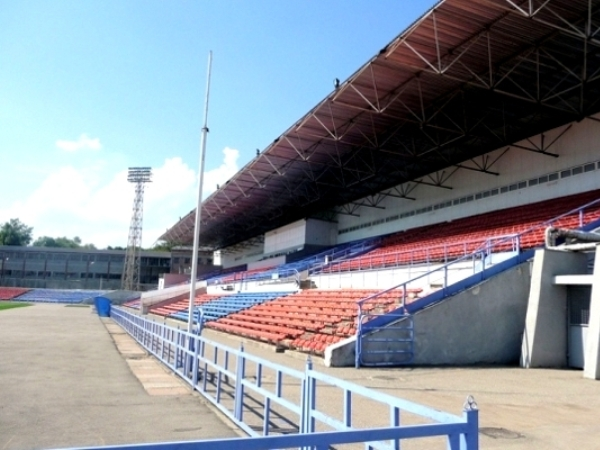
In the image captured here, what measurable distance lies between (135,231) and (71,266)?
20.4m

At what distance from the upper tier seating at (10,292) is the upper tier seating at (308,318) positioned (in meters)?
58.8

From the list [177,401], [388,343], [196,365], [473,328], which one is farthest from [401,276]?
[177,401]

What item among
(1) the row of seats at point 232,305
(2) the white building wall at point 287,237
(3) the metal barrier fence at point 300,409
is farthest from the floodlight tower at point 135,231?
(3) the metal barrier fence at point 300,409

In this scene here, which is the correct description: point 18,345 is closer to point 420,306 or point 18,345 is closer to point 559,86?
point 420,306

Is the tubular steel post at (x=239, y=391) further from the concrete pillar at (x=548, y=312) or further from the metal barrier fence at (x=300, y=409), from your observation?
the concrete pillar at (x=548, y=312)

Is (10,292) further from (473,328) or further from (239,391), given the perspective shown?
(239,391)

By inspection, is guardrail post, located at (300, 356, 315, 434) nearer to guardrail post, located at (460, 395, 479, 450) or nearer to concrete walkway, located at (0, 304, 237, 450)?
concrete walkway, located at (0, 304, 237, 450)

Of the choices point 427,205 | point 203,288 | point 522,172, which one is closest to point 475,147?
point 522,172

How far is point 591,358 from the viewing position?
10930 millimetres

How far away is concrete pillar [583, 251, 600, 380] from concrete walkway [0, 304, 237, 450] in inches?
316

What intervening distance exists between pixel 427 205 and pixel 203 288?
2229 centimetres

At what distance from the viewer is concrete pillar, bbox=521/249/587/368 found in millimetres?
12719

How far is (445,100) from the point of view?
20844 mm

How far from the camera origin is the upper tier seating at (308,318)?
14984mm
